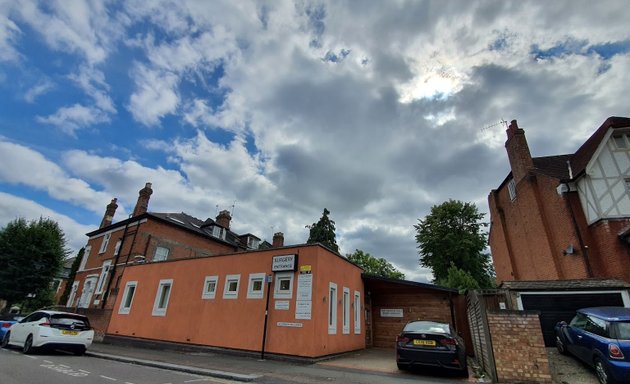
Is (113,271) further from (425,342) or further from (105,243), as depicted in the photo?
→ (425,342)

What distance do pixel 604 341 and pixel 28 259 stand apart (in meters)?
32.3

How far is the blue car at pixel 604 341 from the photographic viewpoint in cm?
623

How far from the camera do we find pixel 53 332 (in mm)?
10445

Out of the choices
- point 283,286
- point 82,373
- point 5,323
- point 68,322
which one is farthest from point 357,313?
point 5,323

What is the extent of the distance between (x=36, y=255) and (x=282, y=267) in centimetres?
2308

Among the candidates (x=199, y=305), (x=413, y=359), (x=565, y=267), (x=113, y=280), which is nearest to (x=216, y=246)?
(x=113, y=280)

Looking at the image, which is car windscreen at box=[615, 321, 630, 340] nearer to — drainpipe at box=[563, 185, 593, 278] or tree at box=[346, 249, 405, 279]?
drainpipe at box=[563, 185, 593, 278]

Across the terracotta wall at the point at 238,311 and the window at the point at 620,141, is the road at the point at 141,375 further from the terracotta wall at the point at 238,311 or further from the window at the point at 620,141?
the window at the point at 620,141

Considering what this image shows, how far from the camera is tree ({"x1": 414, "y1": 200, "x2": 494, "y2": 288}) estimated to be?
2731 cm

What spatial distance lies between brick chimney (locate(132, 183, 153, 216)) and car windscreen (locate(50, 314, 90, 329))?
51.2ft

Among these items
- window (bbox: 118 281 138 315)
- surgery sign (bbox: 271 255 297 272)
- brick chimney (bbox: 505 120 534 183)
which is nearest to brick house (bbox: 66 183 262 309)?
window (bbox: 118 281 138 315)

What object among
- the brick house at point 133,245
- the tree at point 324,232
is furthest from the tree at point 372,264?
the brick house at point 133,245

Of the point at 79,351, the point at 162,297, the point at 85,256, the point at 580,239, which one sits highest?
the point at 85,256

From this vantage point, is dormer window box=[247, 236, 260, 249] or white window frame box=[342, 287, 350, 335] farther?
dormer window box=[247, 236, 260, 249]
